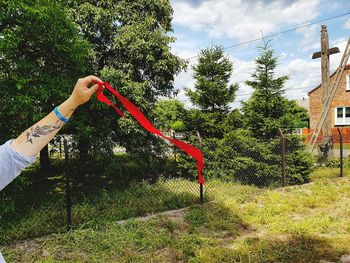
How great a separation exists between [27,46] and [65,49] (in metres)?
0.90

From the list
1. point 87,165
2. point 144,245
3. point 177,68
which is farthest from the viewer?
point 177,68

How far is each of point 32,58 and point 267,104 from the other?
7.06 meters

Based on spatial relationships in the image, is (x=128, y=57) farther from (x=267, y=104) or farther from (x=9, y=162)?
(x=9, y=162)

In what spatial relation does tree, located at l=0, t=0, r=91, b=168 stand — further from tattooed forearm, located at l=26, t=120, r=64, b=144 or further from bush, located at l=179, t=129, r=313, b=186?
tattooed forearm, located at l=26, t=120, r=64, b=144

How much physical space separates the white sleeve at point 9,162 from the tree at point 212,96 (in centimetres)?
979

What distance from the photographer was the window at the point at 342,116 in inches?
1032

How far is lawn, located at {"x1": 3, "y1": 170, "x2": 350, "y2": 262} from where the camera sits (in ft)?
15.4

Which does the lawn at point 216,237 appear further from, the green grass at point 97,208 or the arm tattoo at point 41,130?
the arm tattoo at point 41,130

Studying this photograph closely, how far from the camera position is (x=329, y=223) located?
592cm

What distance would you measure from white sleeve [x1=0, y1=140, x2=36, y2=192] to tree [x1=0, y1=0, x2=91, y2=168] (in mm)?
5172

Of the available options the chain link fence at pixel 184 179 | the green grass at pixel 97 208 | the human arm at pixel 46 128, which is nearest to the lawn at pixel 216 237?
the green grass at pixel 97 208

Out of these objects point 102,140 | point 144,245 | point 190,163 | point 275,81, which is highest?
point 275,81

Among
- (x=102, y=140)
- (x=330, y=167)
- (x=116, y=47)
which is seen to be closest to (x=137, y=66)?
(x=116, y=47)

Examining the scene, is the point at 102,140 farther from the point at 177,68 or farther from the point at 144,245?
the point at 144,245
